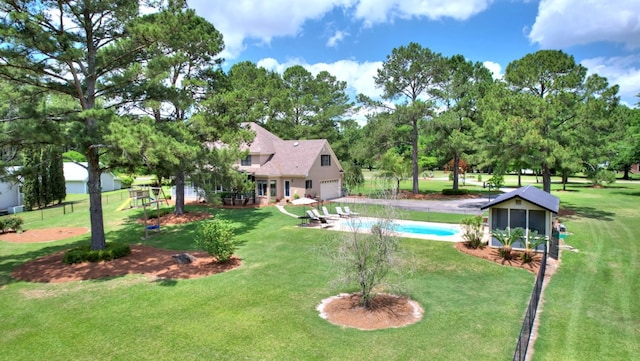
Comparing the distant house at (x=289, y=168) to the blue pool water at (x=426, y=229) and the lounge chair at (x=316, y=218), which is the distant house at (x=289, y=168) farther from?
the blue pool water at (x=426, y=229)

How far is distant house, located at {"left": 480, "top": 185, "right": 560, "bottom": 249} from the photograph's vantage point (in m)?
17.3

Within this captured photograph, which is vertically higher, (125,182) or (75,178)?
(75,178)

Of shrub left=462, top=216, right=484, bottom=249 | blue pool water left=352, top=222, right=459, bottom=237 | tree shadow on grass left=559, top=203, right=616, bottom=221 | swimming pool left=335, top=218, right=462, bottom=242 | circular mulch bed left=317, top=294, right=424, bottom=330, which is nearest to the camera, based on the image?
circular mulch bed left=317, top=294, right=424, bottom=330

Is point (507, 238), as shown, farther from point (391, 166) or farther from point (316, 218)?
point (391, 166)

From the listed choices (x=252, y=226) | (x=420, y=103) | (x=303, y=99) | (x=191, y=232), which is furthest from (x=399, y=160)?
(x=191, y=232)

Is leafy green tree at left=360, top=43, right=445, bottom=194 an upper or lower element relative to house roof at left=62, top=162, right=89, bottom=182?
upper

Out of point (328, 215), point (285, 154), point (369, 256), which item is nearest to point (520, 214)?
point (369, 256)

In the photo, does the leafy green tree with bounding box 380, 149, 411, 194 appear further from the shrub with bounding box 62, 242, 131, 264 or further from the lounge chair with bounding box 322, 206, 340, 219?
the shrub with bounding box 62, 242, 131, 264

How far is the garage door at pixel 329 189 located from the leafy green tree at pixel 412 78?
9269mm

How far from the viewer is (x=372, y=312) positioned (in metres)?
10.8

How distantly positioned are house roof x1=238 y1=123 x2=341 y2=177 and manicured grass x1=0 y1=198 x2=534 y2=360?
1783 centimetres

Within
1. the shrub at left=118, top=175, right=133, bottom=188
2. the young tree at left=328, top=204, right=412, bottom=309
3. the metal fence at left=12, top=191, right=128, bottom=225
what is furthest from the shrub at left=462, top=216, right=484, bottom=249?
the shrub at left=118, top=175, right=133, bottom=188

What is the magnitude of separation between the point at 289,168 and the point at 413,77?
1552cm

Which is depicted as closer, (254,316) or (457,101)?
(254,316)
